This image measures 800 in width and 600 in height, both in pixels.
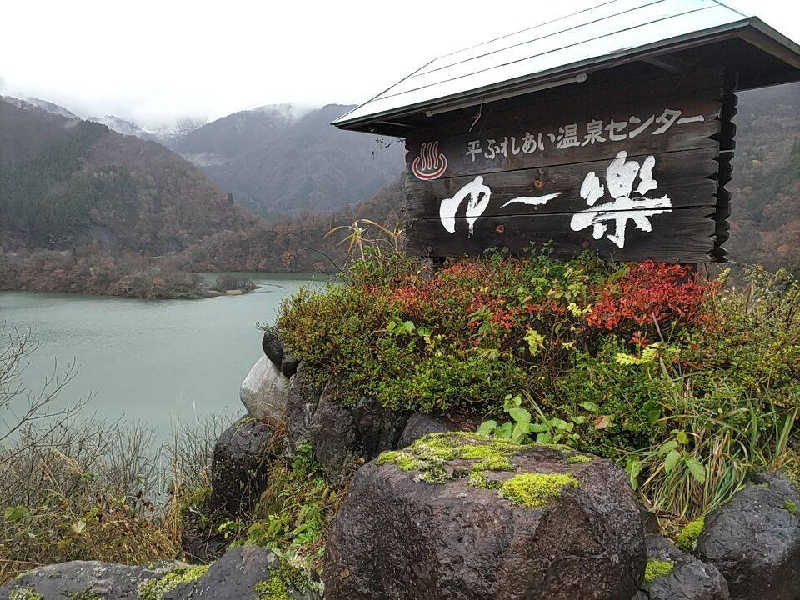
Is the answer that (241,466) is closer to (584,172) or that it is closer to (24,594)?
(24,594)

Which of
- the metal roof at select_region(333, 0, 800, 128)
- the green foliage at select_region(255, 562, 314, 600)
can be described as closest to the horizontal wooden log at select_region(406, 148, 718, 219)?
the metal roof at select_region(333, 0, 800, 128)

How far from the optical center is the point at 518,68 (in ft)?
15.5

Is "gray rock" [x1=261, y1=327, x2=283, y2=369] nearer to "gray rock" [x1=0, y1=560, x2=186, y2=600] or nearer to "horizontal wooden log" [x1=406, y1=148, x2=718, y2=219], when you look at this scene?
"horizontal wooden log" [x1=406, y1=148, x2=718, y2=219]

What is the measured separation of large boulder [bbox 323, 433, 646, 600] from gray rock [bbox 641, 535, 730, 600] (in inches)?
10.9

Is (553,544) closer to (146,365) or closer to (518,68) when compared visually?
(518,68)

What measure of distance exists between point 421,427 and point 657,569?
166 cm

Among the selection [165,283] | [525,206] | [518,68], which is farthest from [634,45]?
[165,283]

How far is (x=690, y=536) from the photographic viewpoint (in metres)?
2.57

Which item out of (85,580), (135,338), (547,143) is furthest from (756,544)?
(135,338)

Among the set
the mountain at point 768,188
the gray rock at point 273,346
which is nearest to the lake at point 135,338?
→ the gray rock at point 273,346

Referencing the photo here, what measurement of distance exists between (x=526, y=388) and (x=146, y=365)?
13.6m

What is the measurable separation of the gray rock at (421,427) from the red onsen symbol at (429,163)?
332 centimetres

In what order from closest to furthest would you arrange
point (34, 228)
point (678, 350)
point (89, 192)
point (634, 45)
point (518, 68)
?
point (678, 350)
point (634, 45)
point (518, 68)
point (34, 228)
point (89, 192)

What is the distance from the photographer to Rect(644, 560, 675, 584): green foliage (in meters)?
2.21
